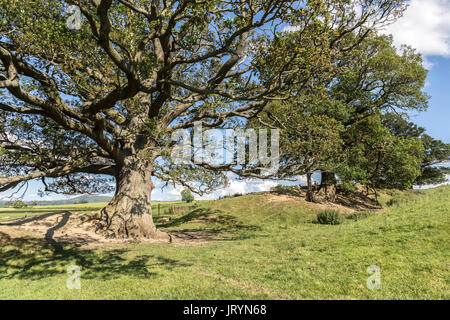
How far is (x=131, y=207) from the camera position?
13148 millimetres

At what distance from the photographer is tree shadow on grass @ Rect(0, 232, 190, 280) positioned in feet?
23.9

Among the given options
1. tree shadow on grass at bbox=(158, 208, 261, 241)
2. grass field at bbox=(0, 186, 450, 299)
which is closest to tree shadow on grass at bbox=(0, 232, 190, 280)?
grass field at bbox=(0, 186, 450, 299)

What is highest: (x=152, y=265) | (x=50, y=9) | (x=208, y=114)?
(x=50, y=9)

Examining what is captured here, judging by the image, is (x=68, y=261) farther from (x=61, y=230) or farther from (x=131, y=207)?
(x=61, y=230)

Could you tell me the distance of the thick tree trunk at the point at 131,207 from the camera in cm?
1292

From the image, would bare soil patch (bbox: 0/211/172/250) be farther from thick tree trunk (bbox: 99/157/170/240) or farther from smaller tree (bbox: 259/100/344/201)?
smaller tree (bbox: 259/100/344/201)

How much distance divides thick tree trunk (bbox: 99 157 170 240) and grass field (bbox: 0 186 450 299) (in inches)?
67.9

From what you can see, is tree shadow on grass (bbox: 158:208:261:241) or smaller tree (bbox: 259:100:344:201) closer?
smaller tree (bbox: 259:100:344:201)

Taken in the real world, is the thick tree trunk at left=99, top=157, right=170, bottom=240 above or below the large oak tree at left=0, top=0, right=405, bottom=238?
below

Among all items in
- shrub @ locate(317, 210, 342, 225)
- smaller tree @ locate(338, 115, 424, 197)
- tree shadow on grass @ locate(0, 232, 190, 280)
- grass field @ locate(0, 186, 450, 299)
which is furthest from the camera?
smaller tree @ locate(338, 115, 424, 197)

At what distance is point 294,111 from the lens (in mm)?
16328
